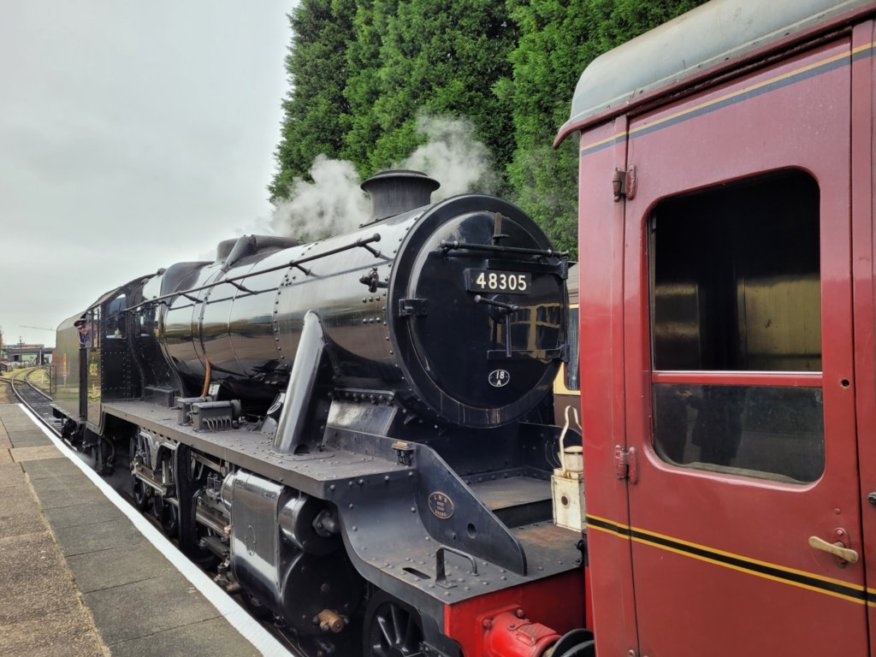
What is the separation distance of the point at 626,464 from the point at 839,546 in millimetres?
571

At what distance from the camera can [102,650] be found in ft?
11.9

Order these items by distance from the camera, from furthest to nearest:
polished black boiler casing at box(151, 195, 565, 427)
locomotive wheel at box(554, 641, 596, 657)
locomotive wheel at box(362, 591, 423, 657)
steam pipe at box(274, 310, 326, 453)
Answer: steam pipe at box(274, 310, 326, 453)
polished black boiler casing at box(151, 195, 565, 427)
locomotive wheel at box(362, 591, 423, 657)
locomotive wheel at box(554, 641, 596, 657)

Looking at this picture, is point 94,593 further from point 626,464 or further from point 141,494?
point 626,464

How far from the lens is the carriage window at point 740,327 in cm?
165

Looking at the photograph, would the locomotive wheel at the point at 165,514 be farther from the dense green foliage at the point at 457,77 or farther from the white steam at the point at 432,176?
the dense green foliage at the point at 457,77

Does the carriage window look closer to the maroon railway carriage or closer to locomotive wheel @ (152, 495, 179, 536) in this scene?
the maroon railway carriage

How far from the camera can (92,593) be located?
4430mm

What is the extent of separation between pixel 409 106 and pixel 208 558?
9.18 m

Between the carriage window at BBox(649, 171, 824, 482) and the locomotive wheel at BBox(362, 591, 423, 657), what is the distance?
5.74 ft

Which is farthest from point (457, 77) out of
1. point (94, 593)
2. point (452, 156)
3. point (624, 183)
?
point (624, 183)

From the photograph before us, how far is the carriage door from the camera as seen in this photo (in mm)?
1508

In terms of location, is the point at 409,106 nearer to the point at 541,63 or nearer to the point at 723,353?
the point at 541,63

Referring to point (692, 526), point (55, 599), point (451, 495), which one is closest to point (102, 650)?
point (55, 599)

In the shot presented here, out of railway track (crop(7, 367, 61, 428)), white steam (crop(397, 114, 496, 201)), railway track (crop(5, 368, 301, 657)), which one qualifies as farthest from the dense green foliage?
railway track (crop(7, 367, 61, 428))
